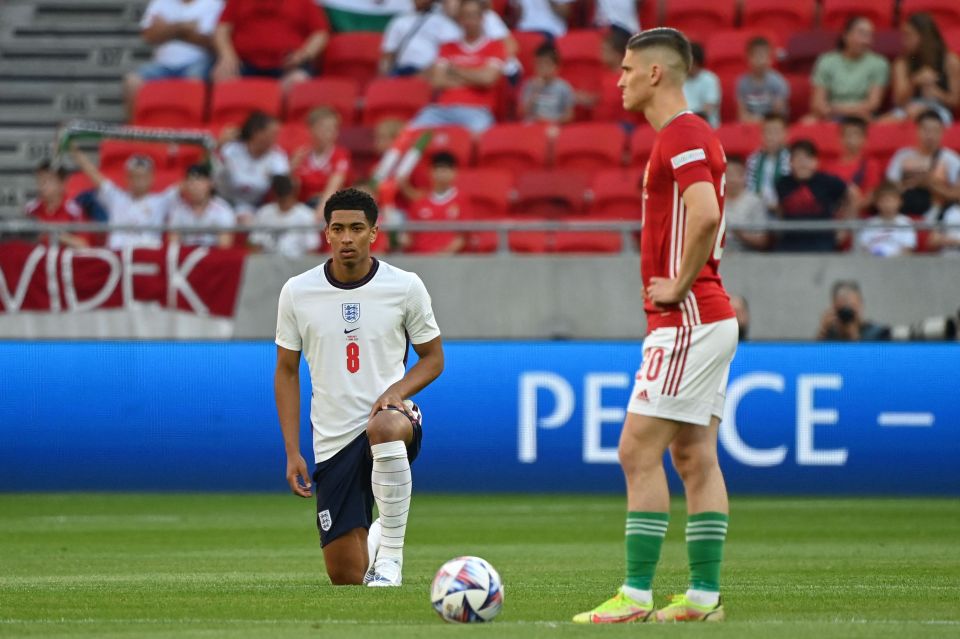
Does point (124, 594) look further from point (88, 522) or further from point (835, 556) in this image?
point (88, 522)

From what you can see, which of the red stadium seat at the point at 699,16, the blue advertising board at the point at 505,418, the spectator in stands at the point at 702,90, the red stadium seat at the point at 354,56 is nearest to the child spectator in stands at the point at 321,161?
the red stadium seat at the point at 354,56

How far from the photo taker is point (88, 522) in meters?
12.9

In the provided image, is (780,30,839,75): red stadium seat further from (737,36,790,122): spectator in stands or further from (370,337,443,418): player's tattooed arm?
(370,337,443,418): player's tattooed arm

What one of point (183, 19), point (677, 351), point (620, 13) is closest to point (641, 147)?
point (620, 13)

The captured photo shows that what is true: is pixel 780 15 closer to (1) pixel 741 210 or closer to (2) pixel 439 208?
(1) pixel 741 210

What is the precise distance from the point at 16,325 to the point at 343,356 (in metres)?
8.10

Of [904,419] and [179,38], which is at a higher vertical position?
[179,38]

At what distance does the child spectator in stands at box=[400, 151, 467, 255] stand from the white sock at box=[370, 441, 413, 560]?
795 cm

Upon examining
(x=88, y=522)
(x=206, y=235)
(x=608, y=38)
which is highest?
(x=608, y=38)

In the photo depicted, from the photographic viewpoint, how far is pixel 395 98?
18672 mm

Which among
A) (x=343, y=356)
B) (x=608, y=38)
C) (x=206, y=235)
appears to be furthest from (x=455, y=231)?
(x=343, y=356)

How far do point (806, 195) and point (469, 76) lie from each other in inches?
170

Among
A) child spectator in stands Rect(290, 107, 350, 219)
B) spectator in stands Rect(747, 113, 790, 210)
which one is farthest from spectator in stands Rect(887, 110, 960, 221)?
child spectator in stands Rect(290, 107, 350, 219)

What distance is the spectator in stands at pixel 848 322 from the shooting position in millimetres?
15031
